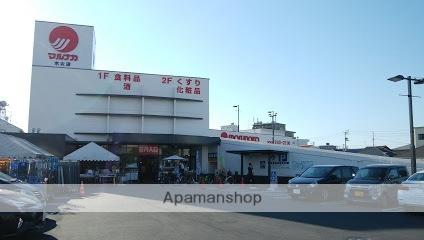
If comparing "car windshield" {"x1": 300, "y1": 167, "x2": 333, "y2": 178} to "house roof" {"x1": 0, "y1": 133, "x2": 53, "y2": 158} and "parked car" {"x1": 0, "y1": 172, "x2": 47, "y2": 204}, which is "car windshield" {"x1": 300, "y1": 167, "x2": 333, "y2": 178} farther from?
"parked car" {"x1": 0, "y1": 172, "x2": 47, "y2": 204}

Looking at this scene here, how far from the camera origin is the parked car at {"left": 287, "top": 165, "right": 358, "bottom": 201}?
21453mm

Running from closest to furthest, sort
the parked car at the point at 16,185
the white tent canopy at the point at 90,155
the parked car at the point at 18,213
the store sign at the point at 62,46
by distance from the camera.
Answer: the parked car at the point at 18,213 → the parked car at the point at 16,185 → the white tent canopy at the point at 90,155 → the store sign at the point at 62,46

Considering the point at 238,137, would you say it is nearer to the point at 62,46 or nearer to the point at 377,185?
the point at 62,46

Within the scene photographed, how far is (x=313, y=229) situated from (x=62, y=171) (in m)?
18.3

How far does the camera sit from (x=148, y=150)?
158 feet

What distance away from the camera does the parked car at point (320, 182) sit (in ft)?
70.4

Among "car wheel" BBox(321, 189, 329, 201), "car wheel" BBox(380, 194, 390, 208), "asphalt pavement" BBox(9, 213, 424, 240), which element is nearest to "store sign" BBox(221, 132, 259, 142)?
"car wheel" BBox(321, 189, 329, 201)

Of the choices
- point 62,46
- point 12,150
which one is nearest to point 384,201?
point 12,150

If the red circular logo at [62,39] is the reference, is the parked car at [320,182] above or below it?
below

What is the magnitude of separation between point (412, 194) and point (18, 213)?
41.4 ft

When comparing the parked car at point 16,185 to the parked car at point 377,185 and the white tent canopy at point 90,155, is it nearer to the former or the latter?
the parked car at point 377,185

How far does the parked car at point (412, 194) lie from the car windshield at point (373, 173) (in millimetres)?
2691

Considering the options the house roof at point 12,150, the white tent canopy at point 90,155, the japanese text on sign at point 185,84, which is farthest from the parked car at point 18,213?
the japanese text on sign at point 185,84

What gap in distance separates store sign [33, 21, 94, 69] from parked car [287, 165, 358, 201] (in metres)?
32.7
